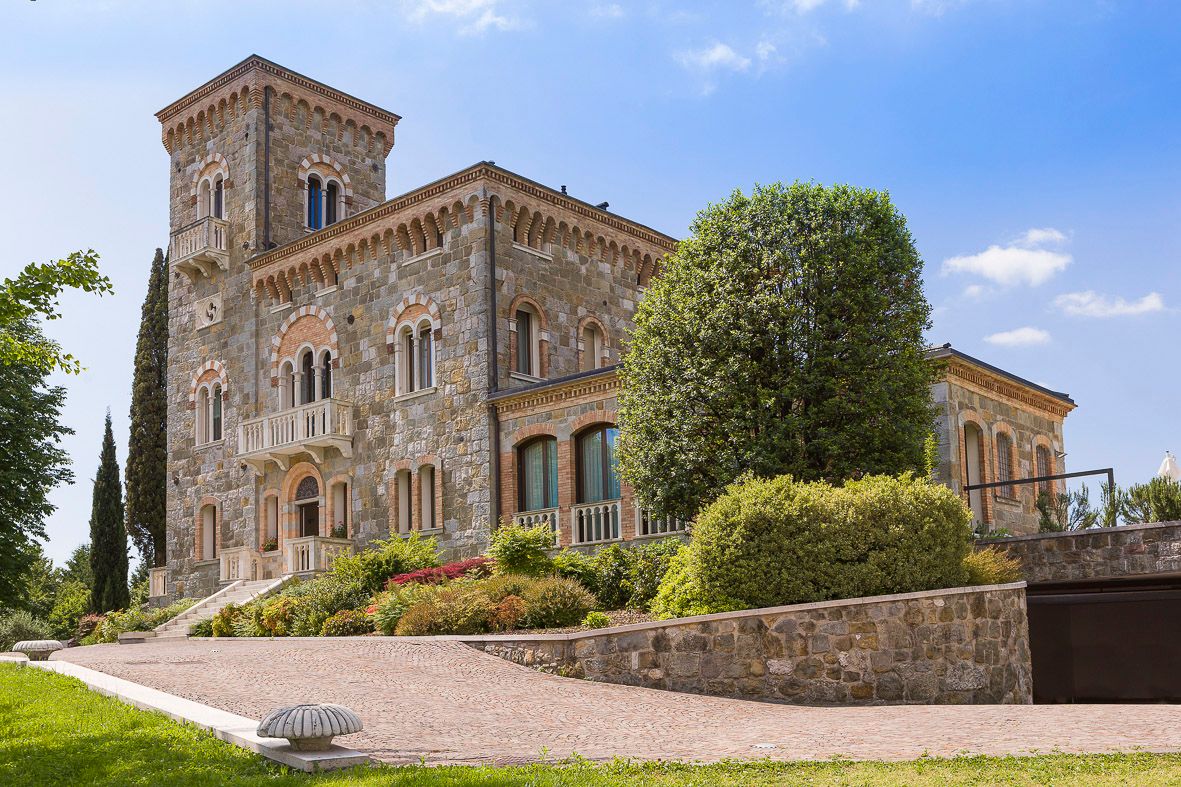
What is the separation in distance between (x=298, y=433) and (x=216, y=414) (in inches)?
217

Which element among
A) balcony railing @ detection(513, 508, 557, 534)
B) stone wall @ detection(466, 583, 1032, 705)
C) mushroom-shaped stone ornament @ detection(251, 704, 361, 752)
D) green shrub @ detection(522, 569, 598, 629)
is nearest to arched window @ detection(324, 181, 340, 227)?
balcony railing @ detection(513, 508, 557, 534)

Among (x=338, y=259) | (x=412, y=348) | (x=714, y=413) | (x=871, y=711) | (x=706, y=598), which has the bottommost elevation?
(x=871, y=711)

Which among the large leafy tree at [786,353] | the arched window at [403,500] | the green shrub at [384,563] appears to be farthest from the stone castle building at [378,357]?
the large leafy tree at [786,353]

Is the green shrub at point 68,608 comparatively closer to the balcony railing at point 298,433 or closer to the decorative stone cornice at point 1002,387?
the balcony railing at point 298,433

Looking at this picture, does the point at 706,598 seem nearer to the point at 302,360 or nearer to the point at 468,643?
the point at 468,643

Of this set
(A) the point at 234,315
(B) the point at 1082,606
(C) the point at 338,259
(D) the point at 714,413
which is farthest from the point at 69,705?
(A) the point at 234,315

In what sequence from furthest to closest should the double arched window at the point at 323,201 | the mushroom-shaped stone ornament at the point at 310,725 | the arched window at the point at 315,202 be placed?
the double arched window at the point at 323,201, the arched window at the point at 315,202, the mushroom-shaped stone ornament at the point at 310,725

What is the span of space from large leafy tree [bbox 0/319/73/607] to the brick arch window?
24768 millimetres

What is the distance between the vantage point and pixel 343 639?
66.7 ft

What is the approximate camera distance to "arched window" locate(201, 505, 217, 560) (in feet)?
115

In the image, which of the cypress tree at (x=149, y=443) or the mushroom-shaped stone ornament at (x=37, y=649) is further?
the cypress tree at (x=149, y=443)

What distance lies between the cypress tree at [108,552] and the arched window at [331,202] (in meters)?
13.0

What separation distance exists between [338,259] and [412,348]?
151 inches

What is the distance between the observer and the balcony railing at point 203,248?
1393 inches
